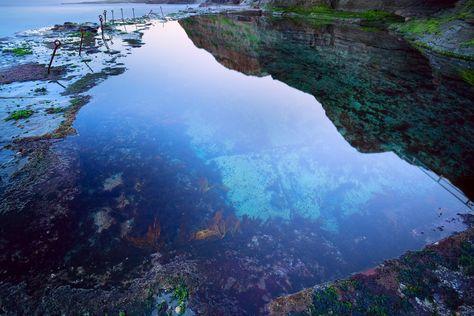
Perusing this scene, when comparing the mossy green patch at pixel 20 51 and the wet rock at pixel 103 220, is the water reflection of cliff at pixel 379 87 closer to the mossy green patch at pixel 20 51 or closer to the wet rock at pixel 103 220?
the wet rock at pixel 103 220

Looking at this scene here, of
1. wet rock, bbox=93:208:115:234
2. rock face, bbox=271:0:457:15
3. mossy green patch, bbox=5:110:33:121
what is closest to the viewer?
wet rock, bbox=93:208:115:234

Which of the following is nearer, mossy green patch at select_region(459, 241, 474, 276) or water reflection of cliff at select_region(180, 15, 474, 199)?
mossy green patch at select_region(459, 241, 474, 276)

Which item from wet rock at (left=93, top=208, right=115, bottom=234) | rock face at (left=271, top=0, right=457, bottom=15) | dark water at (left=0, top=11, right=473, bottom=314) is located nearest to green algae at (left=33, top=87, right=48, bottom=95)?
dark water at (left=0, top=11, right=473, bottom=314)

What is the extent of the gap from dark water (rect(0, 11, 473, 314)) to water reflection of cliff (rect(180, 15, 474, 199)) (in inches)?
5.0

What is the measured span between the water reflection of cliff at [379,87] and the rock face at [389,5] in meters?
6.04

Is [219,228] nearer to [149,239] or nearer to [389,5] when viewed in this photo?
[149,239]

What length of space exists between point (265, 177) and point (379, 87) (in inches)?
524

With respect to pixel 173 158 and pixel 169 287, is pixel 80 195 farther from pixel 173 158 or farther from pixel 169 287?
pixel 169 287

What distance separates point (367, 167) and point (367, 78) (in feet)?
40.3

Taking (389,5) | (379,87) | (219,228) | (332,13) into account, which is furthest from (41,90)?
(332,13)

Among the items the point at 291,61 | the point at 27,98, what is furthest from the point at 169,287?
the point at 291,61

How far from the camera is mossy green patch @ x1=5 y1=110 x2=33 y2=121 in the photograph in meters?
14.9

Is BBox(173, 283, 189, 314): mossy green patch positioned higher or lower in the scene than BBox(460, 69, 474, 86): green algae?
lower

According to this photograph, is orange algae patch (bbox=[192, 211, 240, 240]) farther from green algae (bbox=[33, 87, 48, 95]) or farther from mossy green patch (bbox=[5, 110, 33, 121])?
green algae (bbox=[33, 87, 48, 95])
